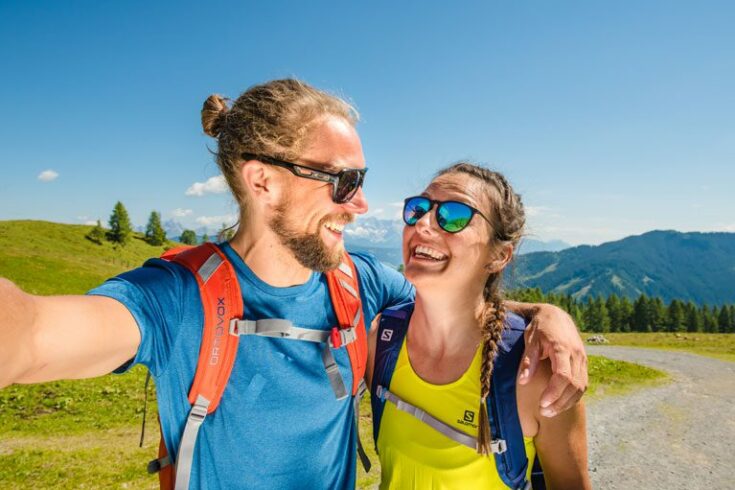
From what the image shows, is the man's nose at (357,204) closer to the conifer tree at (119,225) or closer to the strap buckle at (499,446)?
the strap buckle at (499,446)

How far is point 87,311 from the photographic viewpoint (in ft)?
7.27

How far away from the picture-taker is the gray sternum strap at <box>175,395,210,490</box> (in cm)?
270

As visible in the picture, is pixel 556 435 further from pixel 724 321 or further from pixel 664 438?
pixel 724 321

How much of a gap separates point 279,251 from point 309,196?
570 millimetres

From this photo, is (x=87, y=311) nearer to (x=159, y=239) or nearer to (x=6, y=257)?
(x=6, y=257)

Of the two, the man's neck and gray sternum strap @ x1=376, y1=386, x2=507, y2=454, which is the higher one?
the man's neck

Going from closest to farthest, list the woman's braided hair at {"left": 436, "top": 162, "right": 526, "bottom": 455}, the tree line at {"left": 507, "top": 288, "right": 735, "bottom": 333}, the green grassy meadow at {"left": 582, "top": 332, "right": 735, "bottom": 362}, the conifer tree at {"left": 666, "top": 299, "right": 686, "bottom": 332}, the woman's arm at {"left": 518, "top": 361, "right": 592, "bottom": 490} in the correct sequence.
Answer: the woman's arm at {"left": 518, "top": 361, "right": 592, "bottom": 490} → the woman's braided hair at {"left": 436, "top": 162, "right": 526, "bottom": 455} → the green grassy meadow at {"left": 582, "top": 332, "right": 735, "bottom": 362} → the conifer tree at {"left": 666, "top": 299, "right": 686, "bottom": 332} → the tree line at {"left": 507, "top": 288, "right": 735, "bottom": 333}

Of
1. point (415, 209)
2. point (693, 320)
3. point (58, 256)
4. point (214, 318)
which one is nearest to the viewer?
point (214, 318)

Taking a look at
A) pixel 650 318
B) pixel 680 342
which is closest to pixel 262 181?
pixel 680 342

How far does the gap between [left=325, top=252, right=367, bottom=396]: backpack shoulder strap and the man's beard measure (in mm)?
275

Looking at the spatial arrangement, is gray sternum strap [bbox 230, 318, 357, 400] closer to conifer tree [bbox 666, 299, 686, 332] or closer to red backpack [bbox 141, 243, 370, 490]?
red backpack [bbox 141, 243, 370, 490]

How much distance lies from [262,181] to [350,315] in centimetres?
142

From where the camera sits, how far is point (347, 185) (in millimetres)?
3762

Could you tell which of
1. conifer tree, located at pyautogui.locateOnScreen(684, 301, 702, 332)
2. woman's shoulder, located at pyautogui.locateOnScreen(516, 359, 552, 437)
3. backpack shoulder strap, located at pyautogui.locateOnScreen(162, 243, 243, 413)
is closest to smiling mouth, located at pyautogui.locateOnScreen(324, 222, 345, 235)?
backpack shoulder strap, located at pyautogui.locateOnScreen(162, 243, 243, 413)
